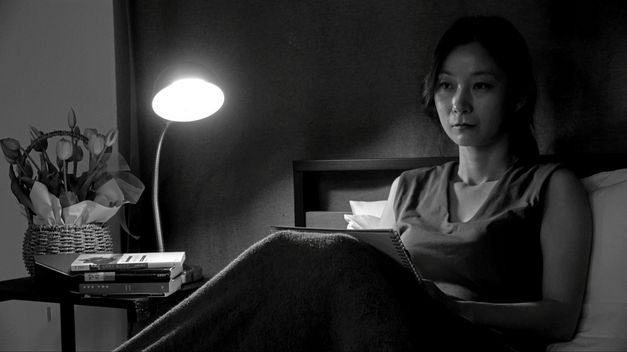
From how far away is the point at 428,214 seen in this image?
1407 mm

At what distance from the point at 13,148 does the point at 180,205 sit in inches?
23.6

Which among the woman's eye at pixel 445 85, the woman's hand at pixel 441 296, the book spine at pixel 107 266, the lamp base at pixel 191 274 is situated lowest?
the lamp base at pixel 191 274

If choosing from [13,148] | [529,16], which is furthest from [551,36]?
[13,148]

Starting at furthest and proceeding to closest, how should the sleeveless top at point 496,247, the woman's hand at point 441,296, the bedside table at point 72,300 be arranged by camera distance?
the bedside table at point 72,300, the sleeveless top at point 496,247, the woman's hand at point 441,296

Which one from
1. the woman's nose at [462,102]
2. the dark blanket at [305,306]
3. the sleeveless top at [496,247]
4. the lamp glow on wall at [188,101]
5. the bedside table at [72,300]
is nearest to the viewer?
the dark blanket at [305,306]

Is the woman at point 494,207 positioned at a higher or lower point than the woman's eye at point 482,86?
lower

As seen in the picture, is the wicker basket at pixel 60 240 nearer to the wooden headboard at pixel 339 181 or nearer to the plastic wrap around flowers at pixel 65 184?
the plastic wrap around flowers at pixel 65 184

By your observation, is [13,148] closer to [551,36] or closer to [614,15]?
[551,36]

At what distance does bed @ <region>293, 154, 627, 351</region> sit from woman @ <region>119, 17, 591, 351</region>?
3 centimetres

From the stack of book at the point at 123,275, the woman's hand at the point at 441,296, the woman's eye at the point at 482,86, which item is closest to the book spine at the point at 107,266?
the stack of book at the point at 123,275

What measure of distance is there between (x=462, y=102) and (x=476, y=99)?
3 centimetres

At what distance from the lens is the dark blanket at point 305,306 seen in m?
0.81

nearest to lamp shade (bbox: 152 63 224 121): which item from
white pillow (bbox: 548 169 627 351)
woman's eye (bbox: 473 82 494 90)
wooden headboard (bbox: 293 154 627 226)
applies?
wooden headboard (bbox: 293 154 627 226)

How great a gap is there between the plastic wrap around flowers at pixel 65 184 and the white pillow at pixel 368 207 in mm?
686
